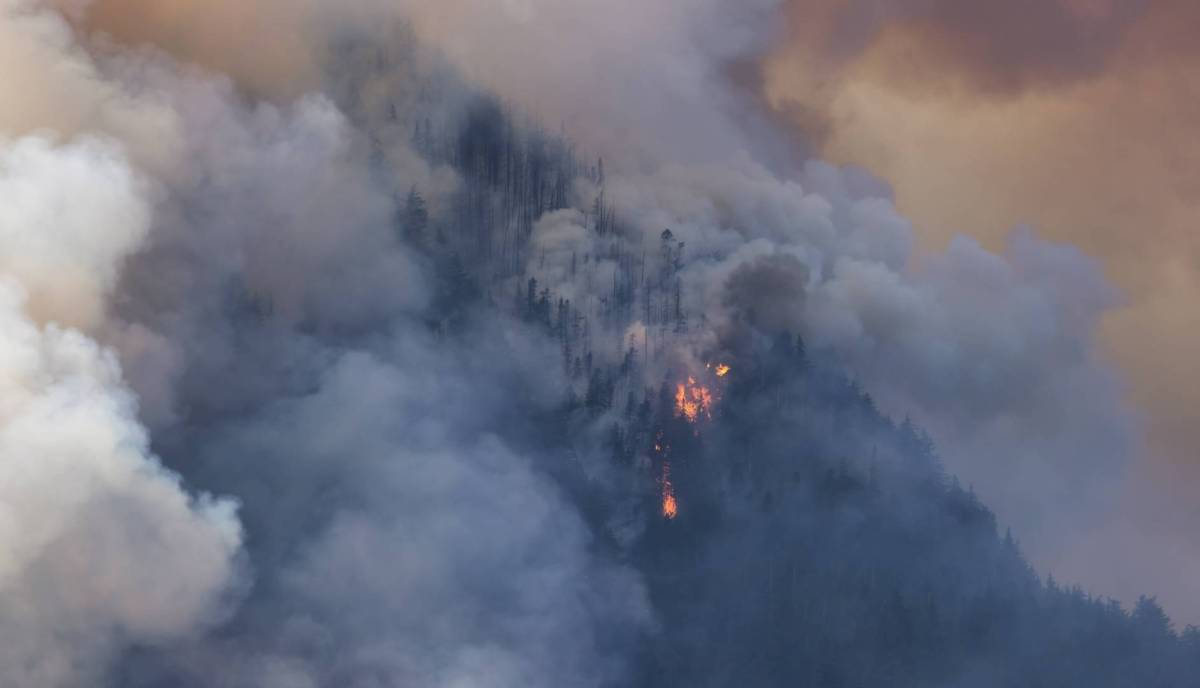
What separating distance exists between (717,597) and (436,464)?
6545cm

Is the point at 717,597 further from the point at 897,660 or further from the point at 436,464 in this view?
the point at 436,464

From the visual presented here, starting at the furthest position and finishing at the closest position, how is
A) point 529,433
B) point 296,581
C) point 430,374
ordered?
point 529,433, point 430,374, point 296,581

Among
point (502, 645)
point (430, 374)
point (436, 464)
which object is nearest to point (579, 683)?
point (502, 645)

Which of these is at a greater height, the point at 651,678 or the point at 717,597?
the point at 717,597

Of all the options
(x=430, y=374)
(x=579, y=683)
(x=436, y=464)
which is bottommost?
(x=579, y=683)

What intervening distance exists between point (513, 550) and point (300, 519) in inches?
1151

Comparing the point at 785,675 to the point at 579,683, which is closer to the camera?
the point at 579,683

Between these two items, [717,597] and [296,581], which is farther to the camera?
[717,597]

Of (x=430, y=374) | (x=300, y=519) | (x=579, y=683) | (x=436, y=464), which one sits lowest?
(x=579, y=683)

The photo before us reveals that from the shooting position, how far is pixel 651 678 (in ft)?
593

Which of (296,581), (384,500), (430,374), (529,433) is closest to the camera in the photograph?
(296,581)

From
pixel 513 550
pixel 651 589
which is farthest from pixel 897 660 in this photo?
pixel 513 550

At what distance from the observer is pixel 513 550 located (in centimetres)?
15788

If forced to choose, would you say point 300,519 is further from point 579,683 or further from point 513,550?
point 579,683
